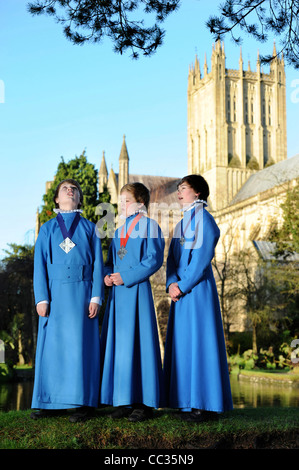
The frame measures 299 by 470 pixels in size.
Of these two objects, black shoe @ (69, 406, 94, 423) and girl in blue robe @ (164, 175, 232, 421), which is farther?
girl in blue robe @ (164, 175, 232, 421)

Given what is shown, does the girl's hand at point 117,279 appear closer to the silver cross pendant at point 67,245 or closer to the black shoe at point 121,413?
the silver cross pendant at point 67,245

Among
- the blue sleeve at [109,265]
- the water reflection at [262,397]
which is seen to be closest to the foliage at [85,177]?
the water reflection at [262,397]

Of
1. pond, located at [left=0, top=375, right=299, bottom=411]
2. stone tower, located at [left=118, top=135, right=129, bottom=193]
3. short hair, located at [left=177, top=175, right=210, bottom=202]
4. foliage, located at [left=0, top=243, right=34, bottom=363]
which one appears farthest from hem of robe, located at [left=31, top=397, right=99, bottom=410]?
stone tower, located at [left=118, top=135, right=129, bottom=193]

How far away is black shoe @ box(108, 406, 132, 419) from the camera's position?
5078 millimetres

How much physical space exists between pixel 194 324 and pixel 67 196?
1659 millimetres

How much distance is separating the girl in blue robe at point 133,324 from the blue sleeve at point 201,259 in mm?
289

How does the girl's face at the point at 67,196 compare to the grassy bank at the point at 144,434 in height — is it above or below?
above

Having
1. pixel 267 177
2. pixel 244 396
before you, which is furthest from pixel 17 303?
pixel 267 177

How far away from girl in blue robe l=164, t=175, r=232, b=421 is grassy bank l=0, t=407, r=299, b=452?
0.70 feet

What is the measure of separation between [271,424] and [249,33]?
4.41 meters

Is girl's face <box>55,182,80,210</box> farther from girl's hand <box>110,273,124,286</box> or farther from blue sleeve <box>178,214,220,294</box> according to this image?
blue sleeve <box>178,214,220,294</box>

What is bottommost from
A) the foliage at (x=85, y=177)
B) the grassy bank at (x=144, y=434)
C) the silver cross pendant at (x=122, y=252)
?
the grassy bank at (x=144, y=434)

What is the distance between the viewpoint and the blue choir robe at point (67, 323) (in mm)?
4871
